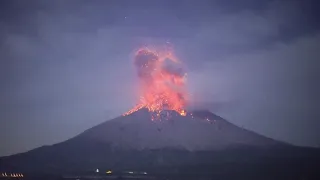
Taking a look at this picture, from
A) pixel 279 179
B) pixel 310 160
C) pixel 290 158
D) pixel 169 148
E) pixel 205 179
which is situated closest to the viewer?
pixel 279 179

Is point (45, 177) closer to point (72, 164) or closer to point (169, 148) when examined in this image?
point (72, 164)

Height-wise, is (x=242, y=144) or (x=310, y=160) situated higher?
(x=242, y=144)

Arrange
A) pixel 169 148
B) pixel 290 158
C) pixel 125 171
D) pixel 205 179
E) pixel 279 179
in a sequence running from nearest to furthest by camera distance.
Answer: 1. pixel 279 179
2. pixel 205 179
3. pixel 290 158
4. pixel 125 171
5. pixel 169 148

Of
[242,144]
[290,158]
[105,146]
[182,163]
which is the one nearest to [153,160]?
[182,163]

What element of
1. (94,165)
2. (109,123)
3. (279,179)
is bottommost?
(279,179)

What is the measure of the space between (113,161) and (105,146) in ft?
6.02

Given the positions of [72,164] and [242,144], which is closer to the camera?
[72,164]

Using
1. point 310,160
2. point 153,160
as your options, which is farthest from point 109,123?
point 310,160

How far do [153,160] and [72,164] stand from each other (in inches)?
219

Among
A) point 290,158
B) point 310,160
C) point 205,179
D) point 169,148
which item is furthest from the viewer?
point 169,148

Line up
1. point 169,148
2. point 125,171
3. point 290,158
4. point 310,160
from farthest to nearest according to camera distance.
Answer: point 169,148 → point 125,171 → point 290,158 → point 310,160

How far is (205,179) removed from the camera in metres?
21.6

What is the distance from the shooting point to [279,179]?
2000cm

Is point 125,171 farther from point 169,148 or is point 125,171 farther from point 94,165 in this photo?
point 169,148
